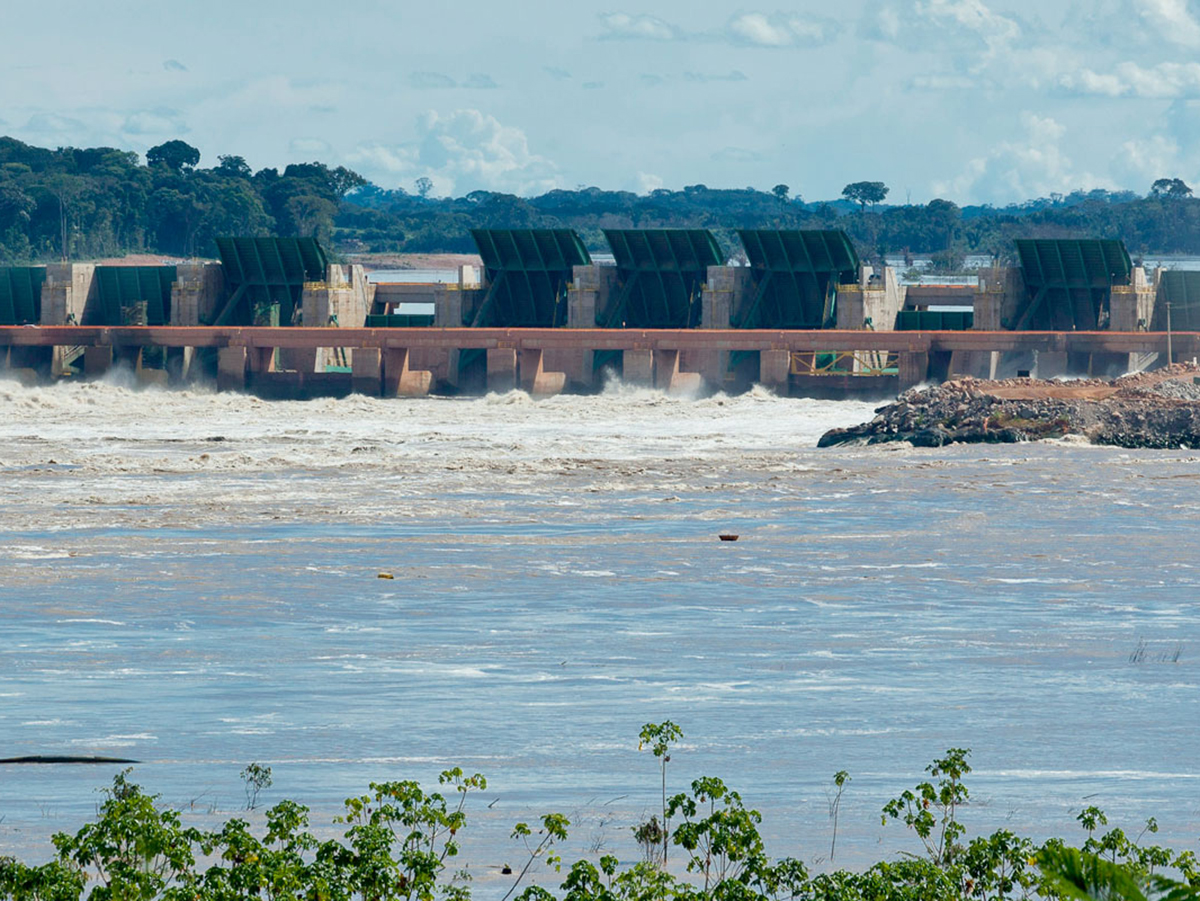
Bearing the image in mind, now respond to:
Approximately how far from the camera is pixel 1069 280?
204ft

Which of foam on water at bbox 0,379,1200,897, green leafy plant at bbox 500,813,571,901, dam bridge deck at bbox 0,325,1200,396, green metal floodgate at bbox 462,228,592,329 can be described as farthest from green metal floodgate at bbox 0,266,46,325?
green leafy plant at bbox 500,813,571,901

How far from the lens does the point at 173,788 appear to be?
38.2ft

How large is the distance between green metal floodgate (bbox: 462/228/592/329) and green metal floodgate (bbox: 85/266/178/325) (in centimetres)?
1152

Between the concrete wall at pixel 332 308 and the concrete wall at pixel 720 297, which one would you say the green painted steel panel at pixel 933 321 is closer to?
the concrete wall at pixel 720 297

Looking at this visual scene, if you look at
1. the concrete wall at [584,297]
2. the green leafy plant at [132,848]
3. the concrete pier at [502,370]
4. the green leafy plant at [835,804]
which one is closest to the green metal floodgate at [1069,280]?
the concrete wall at [584,297]

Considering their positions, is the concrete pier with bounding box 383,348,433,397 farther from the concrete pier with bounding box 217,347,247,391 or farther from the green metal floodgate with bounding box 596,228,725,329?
the green metal floodgate with bounding box 596,228,725,329

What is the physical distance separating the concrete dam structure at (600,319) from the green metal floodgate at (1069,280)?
2.9 inches

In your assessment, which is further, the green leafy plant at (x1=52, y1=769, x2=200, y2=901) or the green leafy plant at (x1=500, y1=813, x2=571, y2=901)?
the green leafy plant at (x1=500, y1=813, x2=571, y2=901)

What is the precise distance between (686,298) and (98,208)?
11865 cm

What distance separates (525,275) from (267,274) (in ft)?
31.4

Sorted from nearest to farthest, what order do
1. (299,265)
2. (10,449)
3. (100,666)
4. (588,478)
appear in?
(100,666) < (588,478) < (10,449) < (299,265)

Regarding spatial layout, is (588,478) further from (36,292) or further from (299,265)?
(36,292)

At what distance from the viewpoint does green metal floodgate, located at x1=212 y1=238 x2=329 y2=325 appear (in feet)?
220

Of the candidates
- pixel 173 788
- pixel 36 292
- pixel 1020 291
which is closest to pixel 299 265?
pixel 36 292
